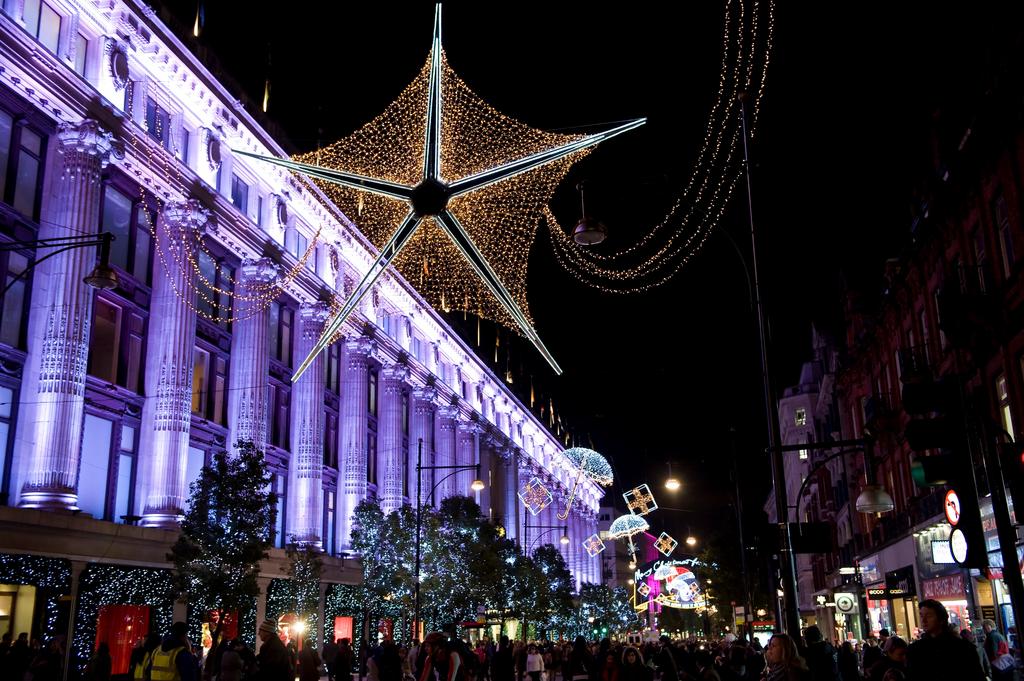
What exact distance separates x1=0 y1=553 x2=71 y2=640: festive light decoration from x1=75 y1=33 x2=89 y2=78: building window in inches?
608

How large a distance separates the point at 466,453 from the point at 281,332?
1234 inches

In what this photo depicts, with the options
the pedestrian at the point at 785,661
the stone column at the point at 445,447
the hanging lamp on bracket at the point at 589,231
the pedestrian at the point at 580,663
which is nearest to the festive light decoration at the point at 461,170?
the hanging lamp on bracket at the point at 589,231

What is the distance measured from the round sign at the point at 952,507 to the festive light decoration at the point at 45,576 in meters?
24.7

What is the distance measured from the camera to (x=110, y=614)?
29906 millimetres

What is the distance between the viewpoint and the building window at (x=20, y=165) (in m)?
28.0

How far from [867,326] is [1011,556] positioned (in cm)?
3504

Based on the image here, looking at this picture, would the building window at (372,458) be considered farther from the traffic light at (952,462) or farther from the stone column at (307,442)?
the traffic light at (952,462)

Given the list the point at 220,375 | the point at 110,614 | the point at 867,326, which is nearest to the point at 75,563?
the point at 110,614

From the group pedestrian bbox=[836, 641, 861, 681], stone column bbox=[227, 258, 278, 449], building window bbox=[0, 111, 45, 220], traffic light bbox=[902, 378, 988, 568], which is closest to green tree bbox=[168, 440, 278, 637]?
stone column bbox=[227, 258, 278, 449]

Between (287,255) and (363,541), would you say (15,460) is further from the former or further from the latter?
(363,541)

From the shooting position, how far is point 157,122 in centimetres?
3494

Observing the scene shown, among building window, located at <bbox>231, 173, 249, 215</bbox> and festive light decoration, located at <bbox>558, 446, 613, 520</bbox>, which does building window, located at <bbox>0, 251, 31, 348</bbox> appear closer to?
building window, located at <bbox>231, 173, 249, 215</bbox>

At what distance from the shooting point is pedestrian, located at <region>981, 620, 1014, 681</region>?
1561cm

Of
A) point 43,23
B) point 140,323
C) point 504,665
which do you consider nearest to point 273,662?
point 504,665
